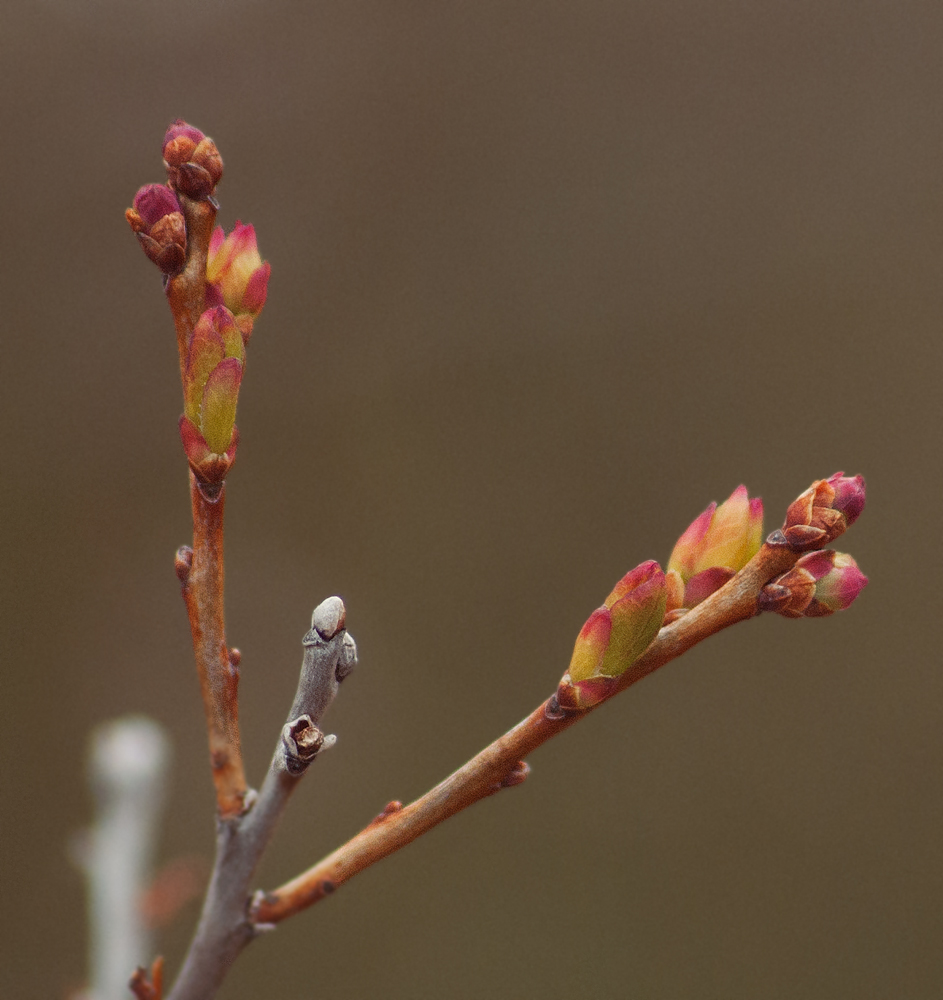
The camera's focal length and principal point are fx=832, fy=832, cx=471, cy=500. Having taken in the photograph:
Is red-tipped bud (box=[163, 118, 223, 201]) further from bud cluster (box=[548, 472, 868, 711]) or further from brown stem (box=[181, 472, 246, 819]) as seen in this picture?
bud cluster (box=[548, 472, 868, 711])

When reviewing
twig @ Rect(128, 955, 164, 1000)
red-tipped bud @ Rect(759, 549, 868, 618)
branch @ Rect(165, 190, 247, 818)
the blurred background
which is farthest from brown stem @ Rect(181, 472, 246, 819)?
the blurred background

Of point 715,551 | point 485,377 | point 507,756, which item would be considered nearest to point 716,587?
point 715,551

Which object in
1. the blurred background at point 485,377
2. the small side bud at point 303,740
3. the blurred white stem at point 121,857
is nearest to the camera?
the small side bud at point 303,740

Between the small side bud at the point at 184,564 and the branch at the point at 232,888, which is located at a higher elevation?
the small side bud at the point at 184,564

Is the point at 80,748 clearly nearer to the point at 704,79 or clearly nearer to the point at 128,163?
the point at 128,163

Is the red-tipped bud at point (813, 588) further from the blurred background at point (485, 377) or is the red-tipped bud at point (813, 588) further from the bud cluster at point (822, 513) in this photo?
the blurred background at point (485, 377)

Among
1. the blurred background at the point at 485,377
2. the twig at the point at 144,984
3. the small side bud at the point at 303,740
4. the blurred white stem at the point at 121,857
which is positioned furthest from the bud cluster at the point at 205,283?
the blurred background at the point at 485,377

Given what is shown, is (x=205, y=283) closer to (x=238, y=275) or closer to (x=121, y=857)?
(x=238, y=275)
